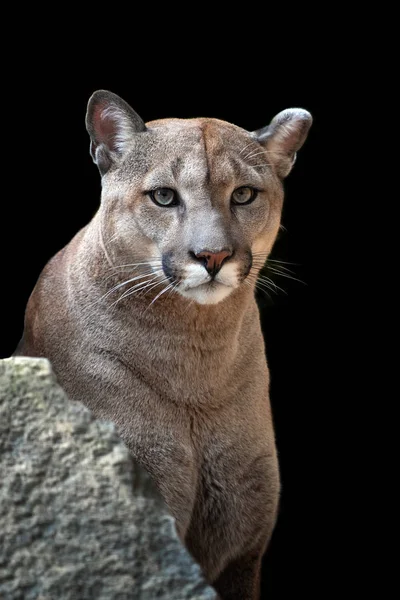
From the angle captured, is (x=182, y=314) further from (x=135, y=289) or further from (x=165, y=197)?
(x=165, y=197)

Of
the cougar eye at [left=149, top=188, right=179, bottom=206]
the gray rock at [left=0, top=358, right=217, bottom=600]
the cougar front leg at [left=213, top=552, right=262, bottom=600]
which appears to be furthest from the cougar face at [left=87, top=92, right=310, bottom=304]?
the cougar front leg at [left=213, top=552, right=262, bottom=600]

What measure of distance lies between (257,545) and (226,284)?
1193mm

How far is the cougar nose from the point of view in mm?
3578

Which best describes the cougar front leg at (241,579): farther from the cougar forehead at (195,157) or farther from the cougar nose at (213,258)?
the cougar forehead at (195,157)

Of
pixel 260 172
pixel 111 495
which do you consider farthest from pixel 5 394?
pixel 260 172

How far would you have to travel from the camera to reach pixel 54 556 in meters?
2.79

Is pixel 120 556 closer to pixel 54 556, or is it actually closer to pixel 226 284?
pixel 54 556

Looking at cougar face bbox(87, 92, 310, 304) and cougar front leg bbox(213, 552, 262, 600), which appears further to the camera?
cougar front leg bbox(213, 552, 262, 600)

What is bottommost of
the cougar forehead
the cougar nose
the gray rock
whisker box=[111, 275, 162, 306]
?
the gray rock

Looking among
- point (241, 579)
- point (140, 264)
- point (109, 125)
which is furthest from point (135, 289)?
point (241, 579)

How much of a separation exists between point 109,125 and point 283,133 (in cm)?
66

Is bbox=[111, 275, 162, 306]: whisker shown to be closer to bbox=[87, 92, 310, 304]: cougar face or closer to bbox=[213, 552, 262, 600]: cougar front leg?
bbox=[87, 92, 310, 304]: cougar face

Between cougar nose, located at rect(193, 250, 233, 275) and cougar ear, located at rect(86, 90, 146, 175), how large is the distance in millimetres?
659

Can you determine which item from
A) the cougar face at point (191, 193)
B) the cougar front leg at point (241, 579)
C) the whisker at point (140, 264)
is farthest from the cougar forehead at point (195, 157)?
the cougar front leg at point (241, 579)
